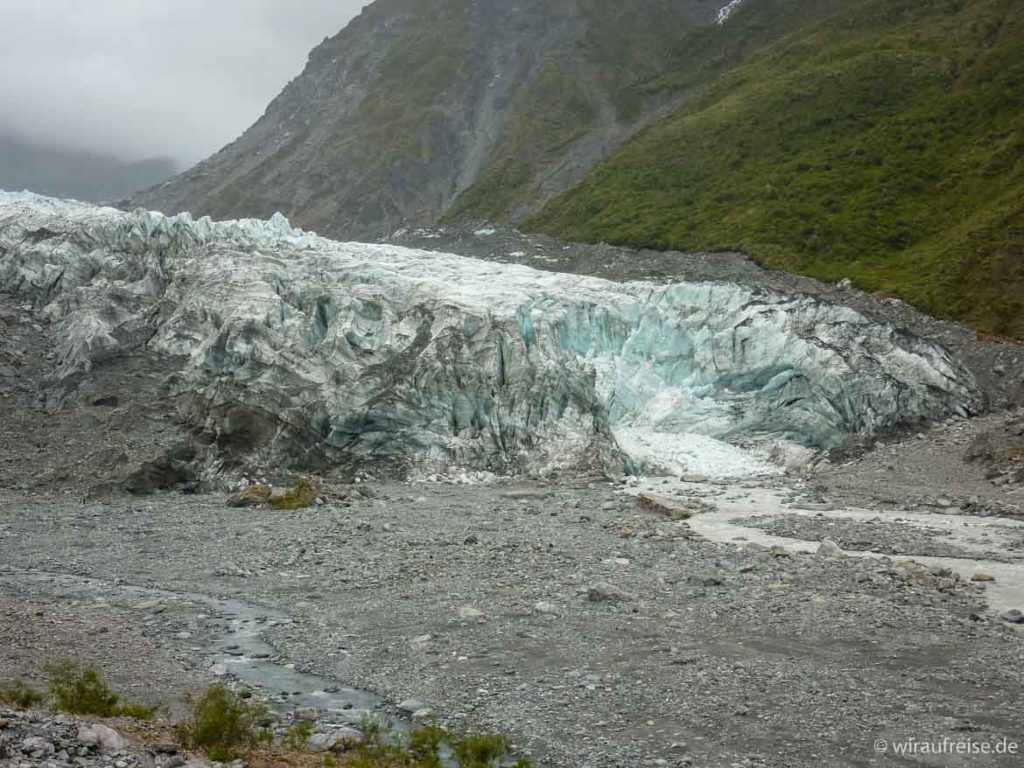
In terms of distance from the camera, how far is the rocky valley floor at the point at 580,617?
30.9ft

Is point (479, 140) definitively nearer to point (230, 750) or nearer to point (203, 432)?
point (203, 432)

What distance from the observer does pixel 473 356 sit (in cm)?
2989

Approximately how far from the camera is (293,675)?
11.1 meters

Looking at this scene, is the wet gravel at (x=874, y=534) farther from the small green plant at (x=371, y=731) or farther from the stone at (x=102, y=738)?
the stone at (x=102, y=738)

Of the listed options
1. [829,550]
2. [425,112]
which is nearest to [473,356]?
[829,550]

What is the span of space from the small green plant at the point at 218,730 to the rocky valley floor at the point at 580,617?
1.29 metres

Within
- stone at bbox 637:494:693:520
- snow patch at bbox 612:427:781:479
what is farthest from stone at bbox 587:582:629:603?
snow patch at bbox 612:427:781:479

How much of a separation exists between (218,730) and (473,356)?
2234cm

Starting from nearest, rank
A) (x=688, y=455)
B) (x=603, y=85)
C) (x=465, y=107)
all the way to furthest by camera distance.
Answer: (x=688, y=455) → (x=603, y=85) → (x=465, y=107)

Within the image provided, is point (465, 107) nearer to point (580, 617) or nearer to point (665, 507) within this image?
point (665, 507)

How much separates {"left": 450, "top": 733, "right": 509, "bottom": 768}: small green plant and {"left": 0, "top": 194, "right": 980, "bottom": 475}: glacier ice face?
19.3 meters

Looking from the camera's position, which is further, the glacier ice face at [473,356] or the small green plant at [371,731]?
the glacier ice face at [473,356]

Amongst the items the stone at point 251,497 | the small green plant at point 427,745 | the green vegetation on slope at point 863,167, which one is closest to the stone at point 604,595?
the small green plant at point 427,745

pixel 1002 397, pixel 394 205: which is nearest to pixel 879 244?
pixel 1002 397
